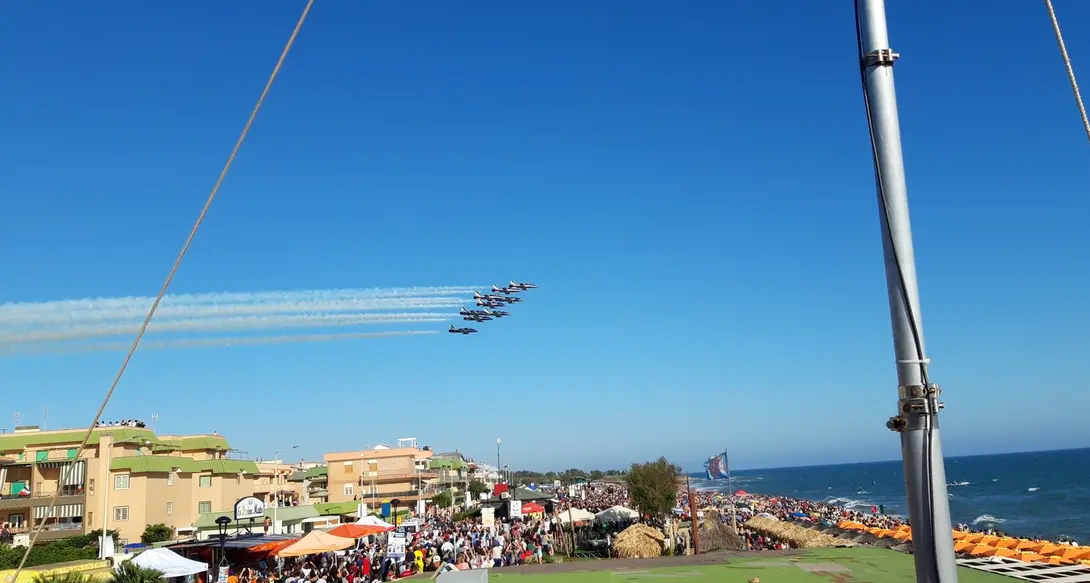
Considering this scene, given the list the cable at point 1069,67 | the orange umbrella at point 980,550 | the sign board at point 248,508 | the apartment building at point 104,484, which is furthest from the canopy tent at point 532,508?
the cable at point 1069,67

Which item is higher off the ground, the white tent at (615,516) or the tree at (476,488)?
the white tent at (615,516)

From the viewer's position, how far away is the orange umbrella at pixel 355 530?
85.9 feet

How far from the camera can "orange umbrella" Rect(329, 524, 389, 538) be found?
2617 centimetres

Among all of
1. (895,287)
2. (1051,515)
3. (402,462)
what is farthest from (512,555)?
(1051,515)

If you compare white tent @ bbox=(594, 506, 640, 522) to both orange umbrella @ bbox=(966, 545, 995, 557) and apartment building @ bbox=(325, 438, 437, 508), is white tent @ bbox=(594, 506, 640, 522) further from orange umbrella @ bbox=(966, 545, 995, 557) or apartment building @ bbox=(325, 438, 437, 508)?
apartment building @ bbox=(325, 438, 437, 508)

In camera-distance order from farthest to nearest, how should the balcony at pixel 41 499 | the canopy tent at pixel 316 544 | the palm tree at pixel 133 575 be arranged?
1. the balcony at pixel 41 499
2. the canopy tent at pixel 316 544
3. the palm tree at pixel 133 575

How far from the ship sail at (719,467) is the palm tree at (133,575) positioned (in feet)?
107

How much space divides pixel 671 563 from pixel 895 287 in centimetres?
1521

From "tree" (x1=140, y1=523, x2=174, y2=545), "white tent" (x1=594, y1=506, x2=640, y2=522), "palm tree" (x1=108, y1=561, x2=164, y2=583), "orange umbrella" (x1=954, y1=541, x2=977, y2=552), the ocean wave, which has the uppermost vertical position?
"palm tree" (x1=108, y1=561, x2=164, y2=583)

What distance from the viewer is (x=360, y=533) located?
2666 centimetres

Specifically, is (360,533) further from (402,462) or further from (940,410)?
(402,462)

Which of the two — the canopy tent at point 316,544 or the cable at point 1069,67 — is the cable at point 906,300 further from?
the canopy tent at point 316,544

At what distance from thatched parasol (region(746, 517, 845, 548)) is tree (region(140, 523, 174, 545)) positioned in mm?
33558

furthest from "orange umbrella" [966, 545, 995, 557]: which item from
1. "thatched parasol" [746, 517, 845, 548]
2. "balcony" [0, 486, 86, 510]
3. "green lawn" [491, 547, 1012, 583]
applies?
"balcony" [0, 486, 86, 510]
